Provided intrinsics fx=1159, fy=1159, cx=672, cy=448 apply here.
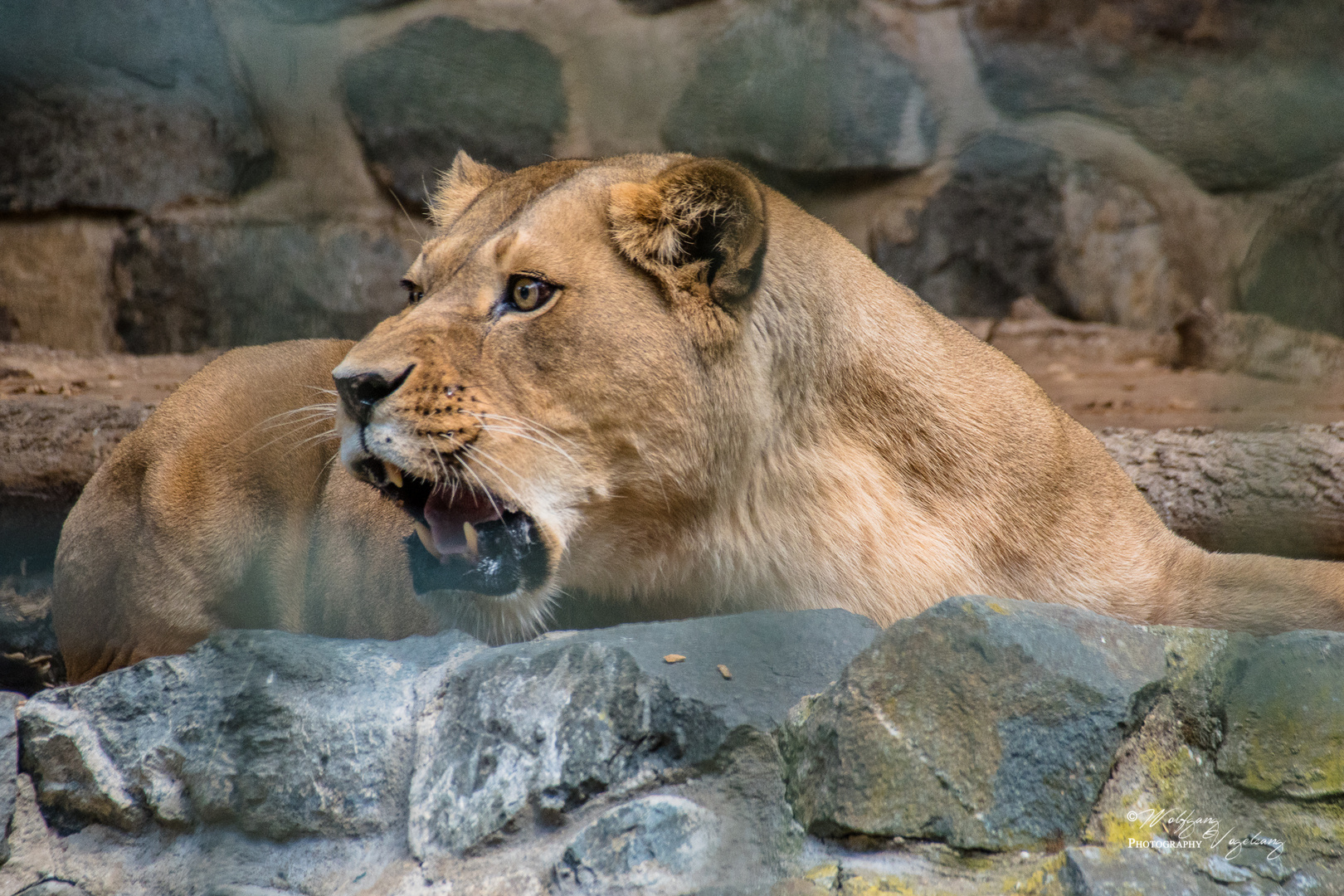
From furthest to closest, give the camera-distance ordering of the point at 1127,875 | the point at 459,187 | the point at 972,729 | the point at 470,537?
1. the point at 459,187
2. the point at 470,537
3. the point at 972,729
4. the point at 1127,875

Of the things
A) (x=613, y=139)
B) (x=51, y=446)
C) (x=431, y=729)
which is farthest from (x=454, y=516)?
(x=613, y=139)

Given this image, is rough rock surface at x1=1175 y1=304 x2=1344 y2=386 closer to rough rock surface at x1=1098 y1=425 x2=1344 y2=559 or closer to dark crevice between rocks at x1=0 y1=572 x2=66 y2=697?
rough rock surface at x1=1098 y1=425 x2=1344 y2=559

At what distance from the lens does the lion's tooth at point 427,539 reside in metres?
1.51

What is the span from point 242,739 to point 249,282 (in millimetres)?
2104

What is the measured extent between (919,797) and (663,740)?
272 millimetres

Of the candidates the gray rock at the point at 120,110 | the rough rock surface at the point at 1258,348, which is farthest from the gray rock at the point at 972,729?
the gray rock at the point at 120,110

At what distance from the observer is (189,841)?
4.25ft

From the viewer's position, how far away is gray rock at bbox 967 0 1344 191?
2879mm

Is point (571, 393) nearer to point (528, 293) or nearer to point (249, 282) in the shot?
point (528, 293)

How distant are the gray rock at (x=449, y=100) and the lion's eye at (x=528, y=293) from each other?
166 centimetres

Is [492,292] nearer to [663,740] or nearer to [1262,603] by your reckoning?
[663,740]

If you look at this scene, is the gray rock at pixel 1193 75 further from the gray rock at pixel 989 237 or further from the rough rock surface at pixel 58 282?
the rough rock surface at pixel 58 282

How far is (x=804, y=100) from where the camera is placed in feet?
10.0

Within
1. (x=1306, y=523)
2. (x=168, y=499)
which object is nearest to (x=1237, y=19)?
(x=1306, y=523)
